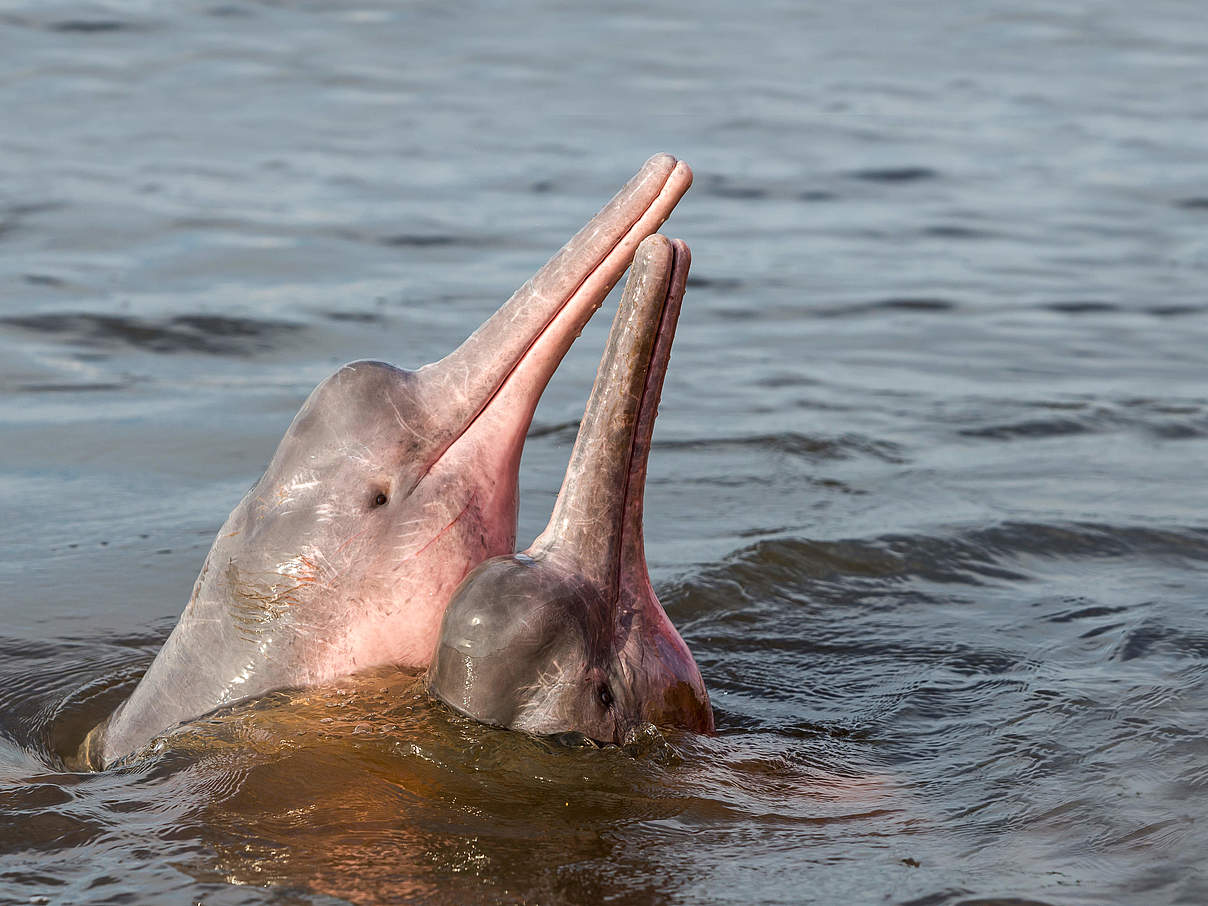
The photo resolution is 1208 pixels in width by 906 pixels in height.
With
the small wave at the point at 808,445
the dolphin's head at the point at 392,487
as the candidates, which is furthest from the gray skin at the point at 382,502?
Answer: the small wave at the point at 808,445

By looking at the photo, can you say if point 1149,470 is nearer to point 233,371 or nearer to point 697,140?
point 233,371

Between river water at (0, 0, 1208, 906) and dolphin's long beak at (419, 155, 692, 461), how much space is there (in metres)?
0.85

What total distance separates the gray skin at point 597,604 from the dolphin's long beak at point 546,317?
22 cm

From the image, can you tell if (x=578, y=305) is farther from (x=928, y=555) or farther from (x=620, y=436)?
(x=928, y=555)

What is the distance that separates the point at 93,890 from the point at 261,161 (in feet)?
41.9

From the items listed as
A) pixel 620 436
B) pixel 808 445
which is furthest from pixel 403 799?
pixel 808 445

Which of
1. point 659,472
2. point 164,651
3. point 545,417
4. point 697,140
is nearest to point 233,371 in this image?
point 545,417

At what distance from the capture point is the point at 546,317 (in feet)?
15.8

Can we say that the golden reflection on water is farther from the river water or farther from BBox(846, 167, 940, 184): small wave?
BBox(846, 167, 940, 184): small wave

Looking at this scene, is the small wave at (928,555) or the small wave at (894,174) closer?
the small wave at (928,555)

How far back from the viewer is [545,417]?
951cm

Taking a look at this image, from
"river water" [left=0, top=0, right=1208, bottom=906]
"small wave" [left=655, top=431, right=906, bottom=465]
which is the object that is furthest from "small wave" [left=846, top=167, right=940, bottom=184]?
"small wave" [left=655, top=431, right=906, bottom=465]

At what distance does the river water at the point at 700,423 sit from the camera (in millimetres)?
4238

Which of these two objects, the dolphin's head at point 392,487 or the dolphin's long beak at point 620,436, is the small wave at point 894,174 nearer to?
the dolphin's head at point 392,487
